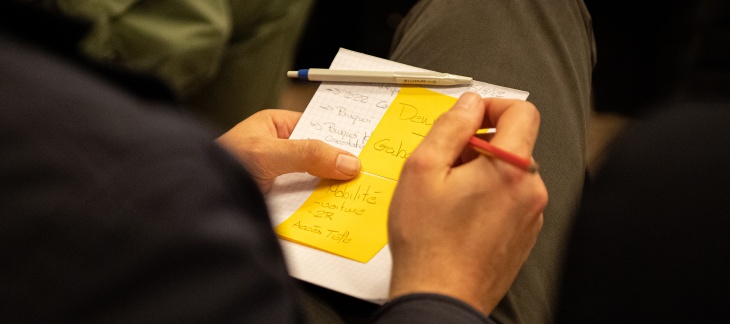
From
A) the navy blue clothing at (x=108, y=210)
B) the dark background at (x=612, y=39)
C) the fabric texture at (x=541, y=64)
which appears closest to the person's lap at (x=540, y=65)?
the fabric texture at (x=541, y=64)

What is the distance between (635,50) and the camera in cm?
133

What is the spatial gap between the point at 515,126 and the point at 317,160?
7.9 inches

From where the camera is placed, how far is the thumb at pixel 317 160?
0.60 metres

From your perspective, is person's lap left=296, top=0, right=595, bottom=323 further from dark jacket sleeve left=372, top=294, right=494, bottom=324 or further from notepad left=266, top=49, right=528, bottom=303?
dark jacket sleeve left=372, top=294, right=494, bottom=324

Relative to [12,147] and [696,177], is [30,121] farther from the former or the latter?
[696,177]

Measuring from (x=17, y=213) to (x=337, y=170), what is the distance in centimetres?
38

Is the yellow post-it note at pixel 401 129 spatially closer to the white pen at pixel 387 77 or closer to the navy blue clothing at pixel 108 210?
the white pen at pixel 387 77

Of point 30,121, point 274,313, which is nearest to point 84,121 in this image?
point 30,121

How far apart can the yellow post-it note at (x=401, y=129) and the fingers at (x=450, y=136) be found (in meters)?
0.13

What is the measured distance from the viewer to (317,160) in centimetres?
60

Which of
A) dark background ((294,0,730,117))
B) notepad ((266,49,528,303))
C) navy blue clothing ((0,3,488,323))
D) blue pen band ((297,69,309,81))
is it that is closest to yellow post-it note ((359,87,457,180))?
notepad ((266,49,528,303))

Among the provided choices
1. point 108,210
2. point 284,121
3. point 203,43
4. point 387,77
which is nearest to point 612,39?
point 387,77

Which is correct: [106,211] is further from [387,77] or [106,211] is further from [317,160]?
[387,77]

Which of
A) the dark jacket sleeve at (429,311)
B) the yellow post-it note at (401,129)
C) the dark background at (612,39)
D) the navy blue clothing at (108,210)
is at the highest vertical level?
the navy blue clothing at (108,210)
